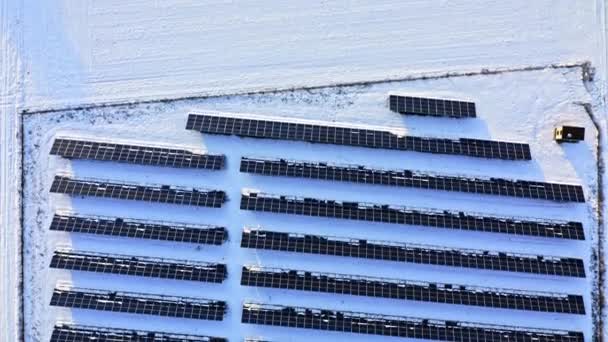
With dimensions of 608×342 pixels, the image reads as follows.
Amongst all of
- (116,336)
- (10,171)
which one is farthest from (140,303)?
(10,171)

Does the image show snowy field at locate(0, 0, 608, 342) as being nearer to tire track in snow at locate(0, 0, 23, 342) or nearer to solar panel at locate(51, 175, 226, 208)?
tire track in snow at locate(0, 0, 23, 342)

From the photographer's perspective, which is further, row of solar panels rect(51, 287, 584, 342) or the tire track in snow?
the tire track in snow

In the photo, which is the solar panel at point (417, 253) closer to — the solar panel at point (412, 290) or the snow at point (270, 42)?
the solar panel at point (412, 290)

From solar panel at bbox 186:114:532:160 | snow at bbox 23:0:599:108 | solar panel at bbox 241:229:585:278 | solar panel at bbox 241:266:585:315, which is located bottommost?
solar panel at bbox 241:266:585:315

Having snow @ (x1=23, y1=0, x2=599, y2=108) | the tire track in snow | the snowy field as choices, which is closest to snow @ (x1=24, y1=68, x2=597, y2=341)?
the snowy field

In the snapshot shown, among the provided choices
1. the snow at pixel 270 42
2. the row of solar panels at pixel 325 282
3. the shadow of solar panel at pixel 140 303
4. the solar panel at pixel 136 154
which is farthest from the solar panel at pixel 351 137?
the shadow of solar panel at pixel 140 303

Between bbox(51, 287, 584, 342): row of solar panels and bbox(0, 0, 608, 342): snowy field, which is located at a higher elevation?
bbox(0, 0, 608, 342): snowy field

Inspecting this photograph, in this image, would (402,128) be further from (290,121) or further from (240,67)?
(240,67)

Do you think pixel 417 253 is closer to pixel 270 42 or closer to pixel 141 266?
pixel 270 42
